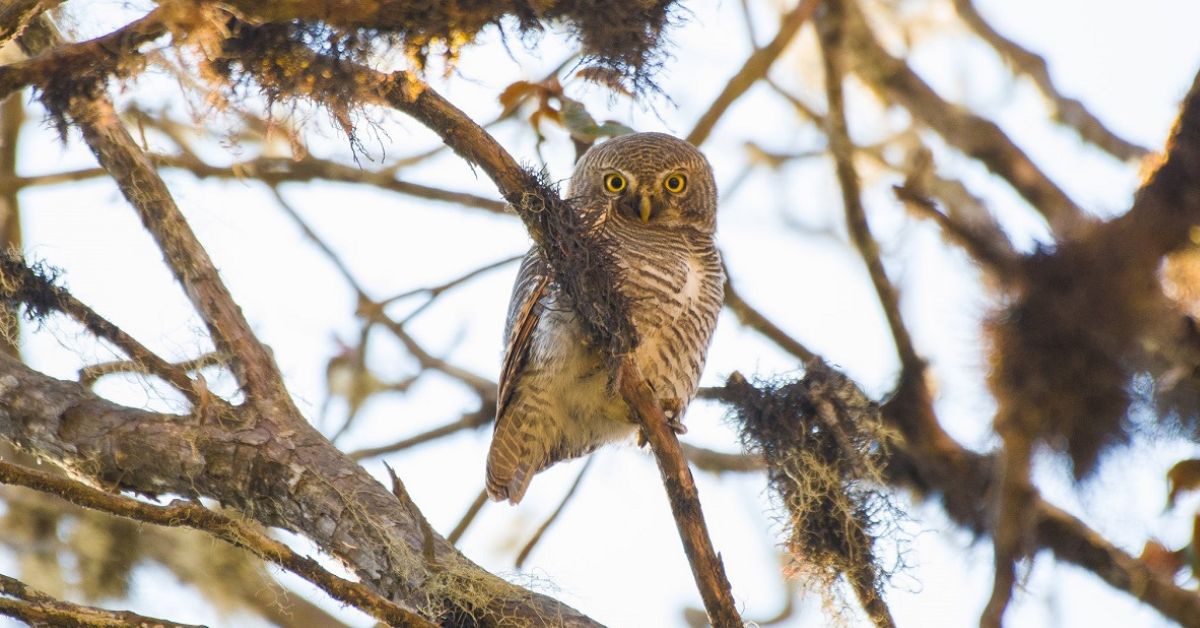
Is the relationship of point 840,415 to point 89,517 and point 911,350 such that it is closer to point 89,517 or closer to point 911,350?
point 911,350

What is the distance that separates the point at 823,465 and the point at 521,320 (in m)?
1.20

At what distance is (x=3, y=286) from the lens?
3797 millimetres

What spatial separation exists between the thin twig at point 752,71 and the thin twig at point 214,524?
2.93 meters

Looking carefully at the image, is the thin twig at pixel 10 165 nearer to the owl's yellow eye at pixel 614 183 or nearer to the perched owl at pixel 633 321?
the perched owl at pixel 633 321

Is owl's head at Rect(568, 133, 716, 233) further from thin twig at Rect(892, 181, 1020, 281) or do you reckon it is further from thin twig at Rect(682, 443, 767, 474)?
thin twig at Rect(892, 181, 1020, 281)

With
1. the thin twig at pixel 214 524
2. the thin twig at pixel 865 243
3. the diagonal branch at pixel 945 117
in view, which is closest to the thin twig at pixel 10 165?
the thin twig at pixel 214 524

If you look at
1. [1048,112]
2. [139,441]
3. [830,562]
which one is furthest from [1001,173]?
[139,441]

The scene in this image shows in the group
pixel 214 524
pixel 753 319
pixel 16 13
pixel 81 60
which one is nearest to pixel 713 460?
pixel 753 319

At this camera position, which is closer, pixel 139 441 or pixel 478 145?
pixel 478 145

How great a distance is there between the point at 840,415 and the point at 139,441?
86.1 inches

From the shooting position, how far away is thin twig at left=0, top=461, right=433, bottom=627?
8.80 ft

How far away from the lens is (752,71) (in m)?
5.41

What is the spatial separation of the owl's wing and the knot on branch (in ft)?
2.42

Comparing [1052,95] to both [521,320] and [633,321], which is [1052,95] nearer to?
[633,321]
